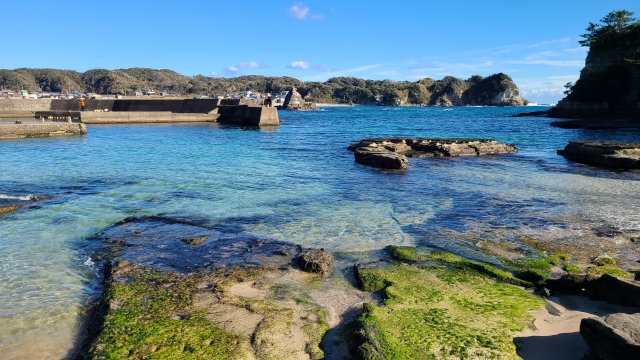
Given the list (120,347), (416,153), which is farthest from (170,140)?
(120,347)

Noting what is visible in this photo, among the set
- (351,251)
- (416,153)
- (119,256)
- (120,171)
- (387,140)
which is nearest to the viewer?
(119,256)

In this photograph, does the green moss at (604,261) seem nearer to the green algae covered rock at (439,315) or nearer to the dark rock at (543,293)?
the dark rock at (543,293)

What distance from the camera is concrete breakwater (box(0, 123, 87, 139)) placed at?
2603 centimetres

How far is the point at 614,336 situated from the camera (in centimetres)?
366

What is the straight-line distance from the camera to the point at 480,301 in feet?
17.5

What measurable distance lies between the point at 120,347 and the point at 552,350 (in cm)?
441

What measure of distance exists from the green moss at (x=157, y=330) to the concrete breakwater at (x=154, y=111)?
40076mm

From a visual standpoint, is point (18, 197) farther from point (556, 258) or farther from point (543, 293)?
point (556, 258)

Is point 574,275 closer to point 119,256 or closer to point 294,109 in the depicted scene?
point 119,256

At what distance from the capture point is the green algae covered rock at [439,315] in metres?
4.15

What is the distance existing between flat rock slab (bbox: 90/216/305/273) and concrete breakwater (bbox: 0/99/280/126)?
36589mm

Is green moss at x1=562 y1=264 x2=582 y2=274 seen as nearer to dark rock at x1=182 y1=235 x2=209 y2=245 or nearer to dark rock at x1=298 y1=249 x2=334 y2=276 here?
dark rock at x1=298 y1=249 x2=334 y2=276

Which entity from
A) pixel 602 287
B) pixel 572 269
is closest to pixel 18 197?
pixel 572 269

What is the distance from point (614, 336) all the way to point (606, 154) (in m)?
18.9
